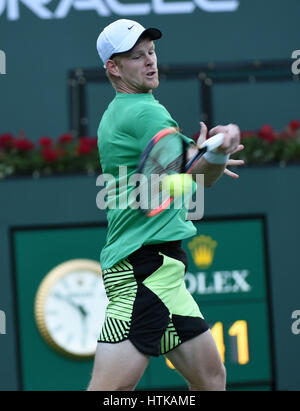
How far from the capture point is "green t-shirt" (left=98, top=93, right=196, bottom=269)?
3520 millimetres

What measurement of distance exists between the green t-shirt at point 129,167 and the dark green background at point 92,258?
7.97 feet

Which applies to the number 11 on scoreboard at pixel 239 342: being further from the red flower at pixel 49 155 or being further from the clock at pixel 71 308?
the red flower at pixel 49 155

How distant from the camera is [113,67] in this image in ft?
12.3

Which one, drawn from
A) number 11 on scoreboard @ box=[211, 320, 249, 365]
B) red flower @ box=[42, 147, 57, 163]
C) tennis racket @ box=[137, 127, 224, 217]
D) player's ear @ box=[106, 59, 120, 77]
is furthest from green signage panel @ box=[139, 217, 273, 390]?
tennis racket @ box=[137, 127, 224, 217]

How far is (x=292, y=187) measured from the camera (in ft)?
20.6

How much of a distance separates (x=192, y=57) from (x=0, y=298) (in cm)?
254

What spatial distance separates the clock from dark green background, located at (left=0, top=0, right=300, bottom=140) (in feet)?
4.96

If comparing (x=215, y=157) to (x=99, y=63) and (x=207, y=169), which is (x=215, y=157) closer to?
(x=207, y=169)

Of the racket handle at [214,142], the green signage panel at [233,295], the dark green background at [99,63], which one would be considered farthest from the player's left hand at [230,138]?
the dark green background at [99,63]

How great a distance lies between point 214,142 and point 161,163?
200 mm

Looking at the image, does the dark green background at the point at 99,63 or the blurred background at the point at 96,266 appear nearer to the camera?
the blurred background at the point at 96,266

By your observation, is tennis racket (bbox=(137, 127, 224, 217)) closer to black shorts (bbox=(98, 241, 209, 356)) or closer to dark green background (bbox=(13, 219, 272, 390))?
black shorts (bbox=(98, 241, 209, 356))

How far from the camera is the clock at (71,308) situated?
6062 millimetres
